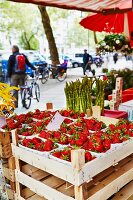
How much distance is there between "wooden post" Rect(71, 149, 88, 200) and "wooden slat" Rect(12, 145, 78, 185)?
0.18 ft

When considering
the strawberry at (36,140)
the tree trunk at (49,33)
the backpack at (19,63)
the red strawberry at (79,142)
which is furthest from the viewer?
the tree trunk at (49,33)

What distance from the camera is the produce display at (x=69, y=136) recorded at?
6.97ft

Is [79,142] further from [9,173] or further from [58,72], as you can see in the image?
[58,72]

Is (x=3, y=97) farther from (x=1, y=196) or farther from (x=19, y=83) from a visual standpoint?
(x=19, y=83)

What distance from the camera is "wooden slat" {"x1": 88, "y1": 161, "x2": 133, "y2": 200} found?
2086 millimetres

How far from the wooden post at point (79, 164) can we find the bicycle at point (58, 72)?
42.0 feet

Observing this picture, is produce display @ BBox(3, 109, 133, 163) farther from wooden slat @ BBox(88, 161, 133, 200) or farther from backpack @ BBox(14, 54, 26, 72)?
backpack @ BBox(14, 54, 26, 72)

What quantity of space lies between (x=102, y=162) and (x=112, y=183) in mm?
237

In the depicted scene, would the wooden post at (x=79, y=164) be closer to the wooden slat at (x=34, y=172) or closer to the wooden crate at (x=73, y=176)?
the wooden crate at (x=73, y=176)

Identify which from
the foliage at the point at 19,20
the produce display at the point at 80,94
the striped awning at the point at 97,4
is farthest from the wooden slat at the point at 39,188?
the foliage at the point at 19,20

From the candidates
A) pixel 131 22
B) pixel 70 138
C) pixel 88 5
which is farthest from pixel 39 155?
pixel 131 22

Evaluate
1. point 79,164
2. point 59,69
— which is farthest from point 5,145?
point 59,69

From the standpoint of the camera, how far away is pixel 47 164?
2.12 meters

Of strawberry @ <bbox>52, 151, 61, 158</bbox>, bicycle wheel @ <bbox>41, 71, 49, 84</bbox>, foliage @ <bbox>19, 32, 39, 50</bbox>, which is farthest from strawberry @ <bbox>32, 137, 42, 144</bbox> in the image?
foliage @ <bbox>19, 32, 39, 50</bbox>
